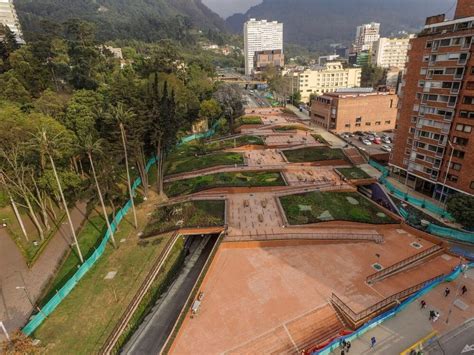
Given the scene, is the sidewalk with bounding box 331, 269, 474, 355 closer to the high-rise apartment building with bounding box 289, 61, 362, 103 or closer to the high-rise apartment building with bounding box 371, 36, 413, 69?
the high-rise apartment building with bounding box 289, 61, 362, 103

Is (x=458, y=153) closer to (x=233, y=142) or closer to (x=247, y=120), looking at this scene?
(x=233, y=142)

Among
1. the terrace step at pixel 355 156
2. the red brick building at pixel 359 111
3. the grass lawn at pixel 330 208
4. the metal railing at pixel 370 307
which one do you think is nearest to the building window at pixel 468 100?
the grass lawn at pixel 330 208

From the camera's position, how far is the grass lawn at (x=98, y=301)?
20.8 metres

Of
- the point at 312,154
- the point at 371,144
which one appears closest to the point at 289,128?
the point at 371,144

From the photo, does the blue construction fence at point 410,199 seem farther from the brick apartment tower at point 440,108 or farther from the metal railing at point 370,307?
the metal railing at point 370,307

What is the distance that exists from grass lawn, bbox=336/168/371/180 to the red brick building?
33.4 meters

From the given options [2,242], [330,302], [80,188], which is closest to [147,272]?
[80,188]

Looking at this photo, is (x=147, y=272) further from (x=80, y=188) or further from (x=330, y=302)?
(x=330, y=302)

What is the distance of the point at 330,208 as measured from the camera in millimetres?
35375

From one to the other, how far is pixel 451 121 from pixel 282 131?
38.9 metres

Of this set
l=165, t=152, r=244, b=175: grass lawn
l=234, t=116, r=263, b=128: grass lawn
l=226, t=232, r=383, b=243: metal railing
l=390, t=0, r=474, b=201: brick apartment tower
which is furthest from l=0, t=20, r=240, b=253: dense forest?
l=390, t=0, r=474, b=201: brick apartment tower

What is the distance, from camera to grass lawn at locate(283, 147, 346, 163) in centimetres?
5178

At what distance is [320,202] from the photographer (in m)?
36.8

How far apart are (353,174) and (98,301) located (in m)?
40.3
